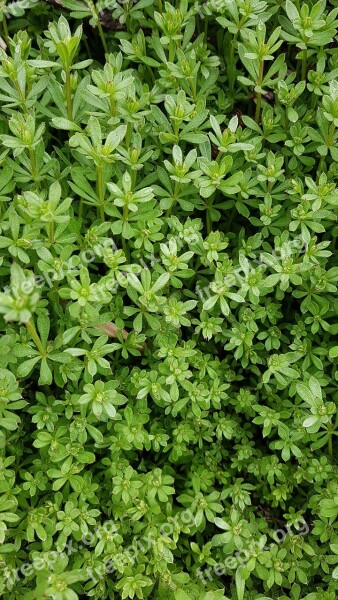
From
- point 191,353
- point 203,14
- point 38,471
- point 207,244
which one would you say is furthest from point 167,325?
point 203,14

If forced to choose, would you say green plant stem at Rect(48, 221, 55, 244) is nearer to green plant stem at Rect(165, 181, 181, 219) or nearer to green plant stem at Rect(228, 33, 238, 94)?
green plant stem at Rect(165, 181, 181, 219)

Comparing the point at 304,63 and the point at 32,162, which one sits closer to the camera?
the point at 32,162

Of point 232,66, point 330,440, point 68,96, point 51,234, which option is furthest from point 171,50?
point 330,440

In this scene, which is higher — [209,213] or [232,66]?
[232,66]

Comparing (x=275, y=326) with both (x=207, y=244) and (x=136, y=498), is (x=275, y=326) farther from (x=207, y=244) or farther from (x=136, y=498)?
(x=136, y=498)

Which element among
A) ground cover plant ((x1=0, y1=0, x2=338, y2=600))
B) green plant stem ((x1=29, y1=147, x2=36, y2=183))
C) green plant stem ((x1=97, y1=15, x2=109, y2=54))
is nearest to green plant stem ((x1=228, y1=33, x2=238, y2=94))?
ground cover plant ((x1=0, y1=0, x2=338, y2=600))

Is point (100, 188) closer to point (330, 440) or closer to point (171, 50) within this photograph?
point (171, 50)

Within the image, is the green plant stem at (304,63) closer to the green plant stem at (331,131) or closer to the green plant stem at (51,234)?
the green plant stem at (331,131)

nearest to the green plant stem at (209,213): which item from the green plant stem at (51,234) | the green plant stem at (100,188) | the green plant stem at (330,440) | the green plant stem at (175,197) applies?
the green plant stem at (175,197)

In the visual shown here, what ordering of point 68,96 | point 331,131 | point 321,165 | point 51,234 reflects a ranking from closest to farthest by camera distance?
point 51,234, point 68,96, point 331,131, point 321,165
